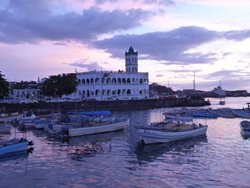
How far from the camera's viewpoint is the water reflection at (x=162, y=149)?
119 feet

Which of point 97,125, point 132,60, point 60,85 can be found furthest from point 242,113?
point 132,60

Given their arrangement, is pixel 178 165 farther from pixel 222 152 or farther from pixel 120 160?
pixel 222 152

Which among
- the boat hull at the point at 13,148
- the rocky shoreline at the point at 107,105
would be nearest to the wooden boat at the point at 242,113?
the rocky shoreline at the point at 107,105

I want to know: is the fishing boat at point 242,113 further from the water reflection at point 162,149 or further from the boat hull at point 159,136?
the boat hull at point 159,136

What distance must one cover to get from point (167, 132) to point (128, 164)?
1291 centimetres

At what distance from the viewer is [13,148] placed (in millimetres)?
36000

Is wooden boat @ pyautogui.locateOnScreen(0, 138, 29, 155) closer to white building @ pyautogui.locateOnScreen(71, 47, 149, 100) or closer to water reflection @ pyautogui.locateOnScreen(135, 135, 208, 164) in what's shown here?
water reflection @ pyautogui.locateOnScreen(135, 135, 208, 164)

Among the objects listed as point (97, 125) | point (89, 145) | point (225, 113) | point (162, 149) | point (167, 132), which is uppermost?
point (225, 113)

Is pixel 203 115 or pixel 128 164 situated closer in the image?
pixel 128 164

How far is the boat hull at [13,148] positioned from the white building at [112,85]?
9684 centimetres

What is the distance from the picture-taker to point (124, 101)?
416 feet

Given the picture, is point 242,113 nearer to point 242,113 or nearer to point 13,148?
point 242,113

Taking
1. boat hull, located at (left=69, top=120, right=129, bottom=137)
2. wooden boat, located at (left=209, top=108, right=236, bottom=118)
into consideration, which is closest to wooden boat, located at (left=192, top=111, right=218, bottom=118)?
wooden boat, located at (left=209, top=108, right=236, bottom=118)

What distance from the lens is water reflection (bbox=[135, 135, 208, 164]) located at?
36406mm
